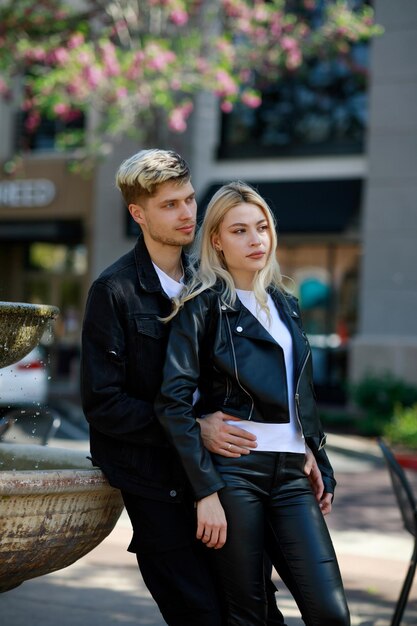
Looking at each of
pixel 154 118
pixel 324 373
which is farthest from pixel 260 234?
pixel 324 373

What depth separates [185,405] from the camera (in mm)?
3352

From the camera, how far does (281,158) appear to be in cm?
1916

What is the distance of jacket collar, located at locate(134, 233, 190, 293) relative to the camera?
3605 mm

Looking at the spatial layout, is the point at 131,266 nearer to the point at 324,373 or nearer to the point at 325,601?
the point at 325,601

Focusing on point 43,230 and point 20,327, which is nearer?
point 20,327

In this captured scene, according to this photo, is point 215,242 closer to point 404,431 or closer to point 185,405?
point 185,405

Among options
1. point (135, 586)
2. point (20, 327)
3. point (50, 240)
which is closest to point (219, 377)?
point (20, 327)

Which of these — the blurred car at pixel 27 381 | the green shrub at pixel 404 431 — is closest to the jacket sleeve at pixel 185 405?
the green shrub at pixel 404 431

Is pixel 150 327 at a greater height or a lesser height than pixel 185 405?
greater

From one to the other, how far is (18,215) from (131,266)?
19.3 meters

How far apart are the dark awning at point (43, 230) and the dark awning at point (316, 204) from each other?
4.28m

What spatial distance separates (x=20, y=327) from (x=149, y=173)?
820mm

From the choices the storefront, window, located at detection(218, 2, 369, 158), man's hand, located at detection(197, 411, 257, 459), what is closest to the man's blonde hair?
man's hand, located at detection(197, 411, 257, 459)

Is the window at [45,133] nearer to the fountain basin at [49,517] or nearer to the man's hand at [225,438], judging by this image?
the fountain basin at [49,517]
